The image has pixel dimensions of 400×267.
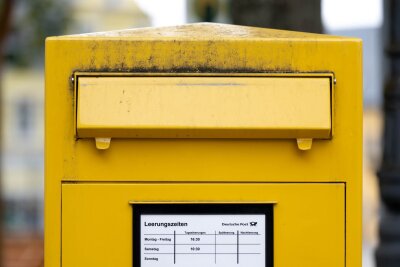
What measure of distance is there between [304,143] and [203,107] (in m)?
0.30

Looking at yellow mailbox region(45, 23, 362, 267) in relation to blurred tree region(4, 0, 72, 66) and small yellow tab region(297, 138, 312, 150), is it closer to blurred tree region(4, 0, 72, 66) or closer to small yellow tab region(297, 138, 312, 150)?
small yellow tab region(297, 138, 312, 150)

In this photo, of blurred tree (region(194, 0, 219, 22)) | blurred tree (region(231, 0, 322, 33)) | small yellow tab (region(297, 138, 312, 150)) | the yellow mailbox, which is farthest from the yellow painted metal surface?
blurred tree (region(194, 0, 219, 22))

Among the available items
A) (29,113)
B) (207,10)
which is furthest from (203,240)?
(29,113)

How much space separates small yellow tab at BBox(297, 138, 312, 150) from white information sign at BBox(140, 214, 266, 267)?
0.22m

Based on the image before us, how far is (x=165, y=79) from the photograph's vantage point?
213 cm

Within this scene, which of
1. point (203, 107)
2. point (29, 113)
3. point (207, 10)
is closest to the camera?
point (203, 107)

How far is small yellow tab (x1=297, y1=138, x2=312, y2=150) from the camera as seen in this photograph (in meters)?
2.12

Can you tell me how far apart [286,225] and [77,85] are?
2.31 feet

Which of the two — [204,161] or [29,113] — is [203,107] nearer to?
[204,161]

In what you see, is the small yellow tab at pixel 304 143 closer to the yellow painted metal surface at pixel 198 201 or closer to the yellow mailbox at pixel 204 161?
the yellow mailbox at pixel 204 161

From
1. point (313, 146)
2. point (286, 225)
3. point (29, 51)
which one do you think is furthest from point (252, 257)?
point (29, 51)

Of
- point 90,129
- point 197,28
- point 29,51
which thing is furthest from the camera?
point 29,51

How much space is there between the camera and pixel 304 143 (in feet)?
6.95

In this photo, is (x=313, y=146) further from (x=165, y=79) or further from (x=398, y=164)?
(x=398, y=164)
